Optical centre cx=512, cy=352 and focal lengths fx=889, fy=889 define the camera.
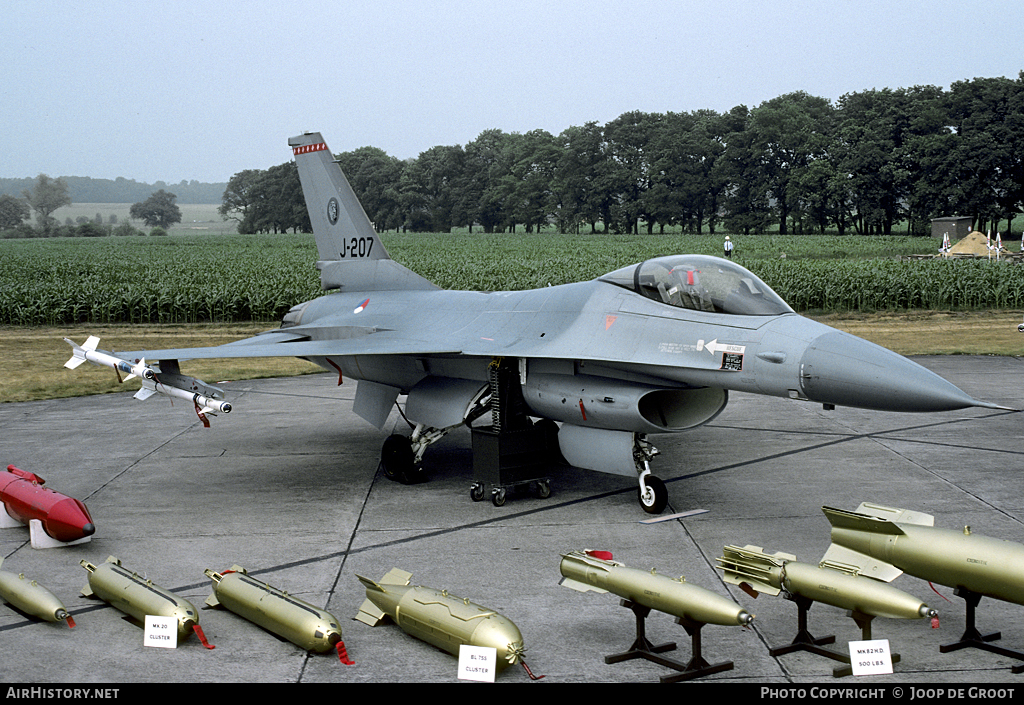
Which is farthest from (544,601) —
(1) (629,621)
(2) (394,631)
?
(2) (394,631)

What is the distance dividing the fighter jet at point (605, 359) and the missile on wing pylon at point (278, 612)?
12.9 feet

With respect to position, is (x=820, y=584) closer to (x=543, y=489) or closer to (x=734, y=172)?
(x=543, y=489)

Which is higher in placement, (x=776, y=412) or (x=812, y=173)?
(x=812, y=173)

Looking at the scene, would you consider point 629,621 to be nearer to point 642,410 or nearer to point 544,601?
point 544,601

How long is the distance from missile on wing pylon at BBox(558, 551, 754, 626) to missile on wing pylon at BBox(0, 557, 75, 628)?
12.7ft

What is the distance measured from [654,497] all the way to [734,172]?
321 ft

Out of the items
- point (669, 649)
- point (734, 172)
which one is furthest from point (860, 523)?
point (734, 172)

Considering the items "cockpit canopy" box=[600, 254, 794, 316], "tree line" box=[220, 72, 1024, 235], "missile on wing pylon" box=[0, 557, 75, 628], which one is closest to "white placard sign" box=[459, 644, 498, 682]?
"missile on wing pylon" box=[0, 557, 75, 628]

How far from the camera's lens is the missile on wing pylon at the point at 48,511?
8.66 m

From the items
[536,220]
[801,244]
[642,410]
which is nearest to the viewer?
[642,410]

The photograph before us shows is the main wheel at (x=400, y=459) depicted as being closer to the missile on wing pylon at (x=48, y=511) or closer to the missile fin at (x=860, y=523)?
the missile on wing pylon at (x=48, y=511)
